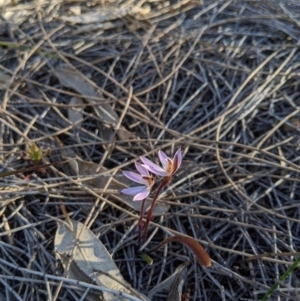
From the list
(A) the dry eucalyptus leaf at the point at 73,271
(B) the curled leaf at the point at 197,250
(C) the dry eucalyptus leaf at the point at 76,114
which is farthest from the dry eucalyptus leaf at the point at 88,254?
(C) the dry eucalyptus leaf at the point at 76,114

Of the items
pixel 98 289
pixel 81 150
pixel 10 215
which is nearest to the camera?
pixel 98 289

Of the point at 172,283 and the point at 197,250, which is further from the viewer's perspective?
the point at 172,283

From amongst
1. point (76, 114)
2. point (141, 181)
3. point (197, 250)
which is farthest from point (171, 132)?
point (197, 250)

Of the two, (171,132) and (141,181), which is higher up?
(141,181)

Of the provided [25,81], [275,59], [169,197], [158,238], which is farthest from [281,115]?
[25,81]

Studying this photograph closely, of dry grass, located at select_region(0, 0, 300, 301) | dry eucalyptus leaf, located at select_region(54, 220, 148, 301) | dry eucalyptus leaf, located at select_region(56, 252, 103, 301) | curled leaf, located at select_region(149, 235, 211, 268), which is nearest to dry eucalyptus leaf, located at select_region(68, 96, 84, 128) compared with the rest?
dry grass, located at select_region(0, 0, 300, 301)

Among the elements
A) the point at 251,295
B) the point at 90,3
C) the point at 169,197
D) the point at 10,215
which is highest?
the point at 90,3

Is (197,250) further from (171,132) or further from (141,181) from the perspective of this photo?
(171,132)

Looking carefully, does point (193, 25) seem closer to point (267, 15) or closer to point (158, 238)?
point (267, 15)
